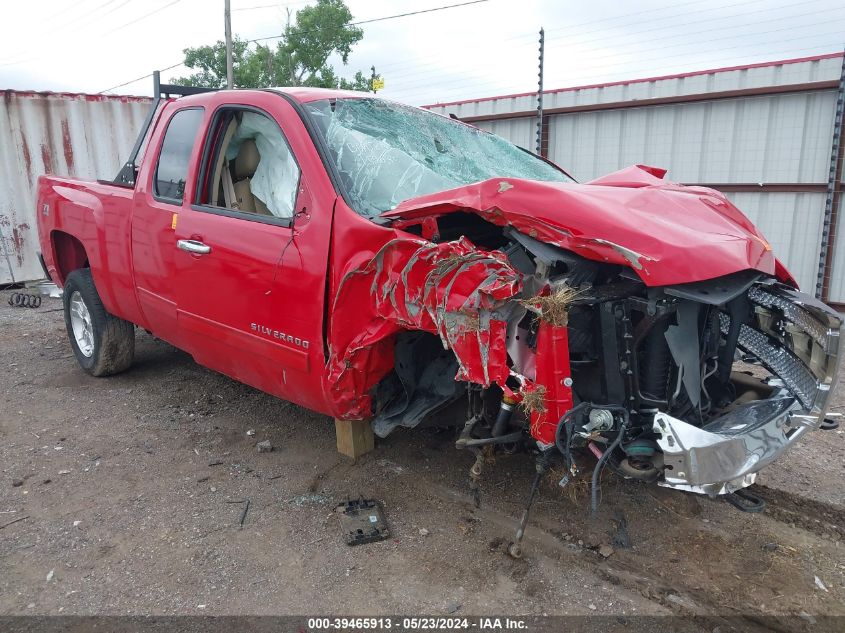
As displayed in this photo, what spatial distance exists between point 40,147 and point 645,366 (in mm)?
9095

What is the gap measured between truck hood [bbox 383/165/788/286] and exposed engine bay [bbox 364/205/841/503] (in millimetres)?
61

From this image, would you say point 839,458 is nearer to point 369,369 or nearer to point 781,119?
point 369,369

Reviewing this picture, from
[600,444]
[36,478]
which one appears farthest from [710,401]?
[36,478]

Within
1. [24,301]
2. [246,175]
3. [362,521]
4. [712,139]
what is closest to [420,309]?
[362,521]

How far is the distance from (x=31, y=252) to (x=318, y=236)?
7928 millimetres

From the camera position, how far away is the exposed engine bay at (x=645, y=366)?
2.24 m

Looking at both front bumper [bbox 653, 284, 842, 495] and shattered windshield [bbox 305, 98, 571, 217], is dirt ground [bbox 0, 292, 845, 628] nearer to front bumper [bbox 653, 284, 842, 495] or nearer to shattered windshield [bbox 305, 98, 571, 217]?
front bumper [bbox 653, 284, 842, 495]

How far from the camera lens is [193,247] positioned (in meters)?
3.40

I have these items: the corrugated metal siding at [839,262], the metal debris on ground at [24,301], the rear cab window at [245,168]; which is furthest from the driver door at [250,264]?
the corrugated metal siding at [839,262]

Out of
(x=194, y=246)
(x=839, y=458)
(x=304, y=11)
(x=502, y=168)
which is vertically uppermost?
(x=304, y=11)

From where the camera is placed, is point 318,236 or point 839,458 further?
point 839,458

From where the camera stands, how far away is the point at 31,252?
8.97 meters

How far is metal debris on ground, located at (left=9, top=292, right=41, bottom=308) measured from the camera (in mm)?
7824

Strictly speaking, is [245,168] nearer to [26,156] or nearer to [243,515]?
[243,515]
